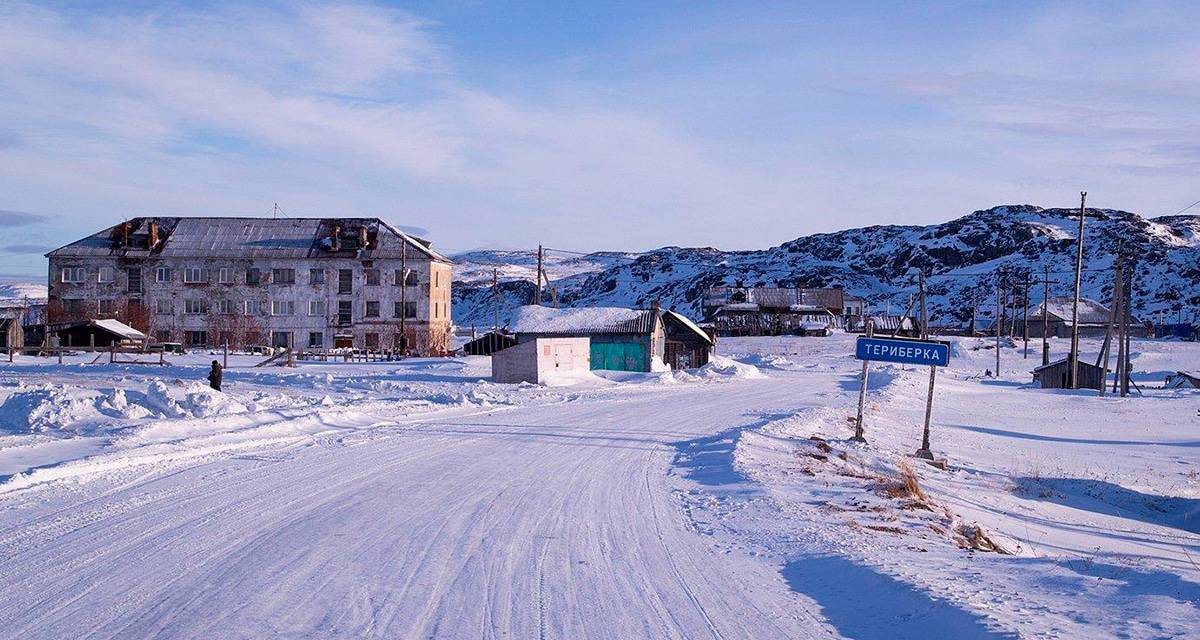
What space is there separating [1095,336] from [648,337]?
282ft

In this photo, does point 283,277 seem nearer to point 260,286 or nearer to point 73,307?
point 260,286

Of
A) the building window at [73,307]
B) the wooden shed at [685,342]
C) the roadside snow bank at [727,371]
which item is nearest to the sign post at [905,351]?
the roadside snow bank at [727,371]

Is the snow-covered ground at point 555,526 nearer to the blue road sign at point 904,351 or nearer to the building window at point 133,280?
the blue road sign at point 904,351

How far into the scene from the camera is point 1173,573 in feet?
32.1

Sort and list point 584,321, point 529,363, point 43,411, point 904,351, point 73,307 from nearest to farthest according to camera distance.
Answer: point 43,411, point 904,351, point 529,363, point 584,321, point 73,307

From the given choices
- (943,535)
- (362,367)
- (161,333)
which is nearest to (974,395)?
(362,367)

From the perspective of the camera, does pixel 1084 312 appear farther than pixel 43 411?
Yes

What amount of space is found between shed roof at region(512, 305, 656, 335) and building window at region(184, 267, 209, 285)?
33.2 m

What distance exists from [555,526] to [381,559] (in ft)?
7.75

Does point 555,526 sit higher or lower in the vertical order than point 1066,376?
higher

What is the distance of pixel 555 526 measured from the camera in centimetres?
1086

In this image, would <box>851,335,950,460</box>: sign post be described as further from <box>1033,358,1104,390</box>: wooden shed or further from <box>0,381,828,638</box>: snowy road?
<box>1033,358,1104,390</box>: wooden shed

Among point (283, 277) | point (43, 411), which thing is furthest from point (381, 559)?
point (283, 277)

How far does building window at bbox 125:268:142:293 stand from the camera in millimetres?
79812
